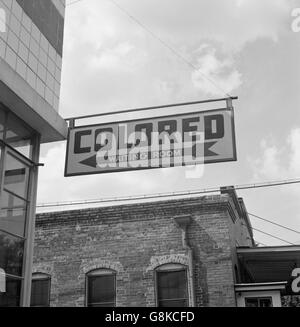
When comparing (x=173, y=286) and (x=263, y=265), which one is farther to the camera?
(x=263, y=265)

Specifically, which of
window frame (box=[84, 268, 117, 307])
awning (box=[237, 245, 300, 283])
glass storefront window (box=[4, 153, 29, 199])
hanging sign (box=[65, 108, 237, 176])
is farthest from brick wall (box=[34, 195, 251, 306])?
hanging sign (box=[65, 108, 237, 176])

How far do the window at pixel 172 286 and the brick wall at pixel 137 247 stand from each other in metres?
0.21

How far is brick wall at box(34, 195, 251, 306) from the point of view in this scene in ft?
49.2

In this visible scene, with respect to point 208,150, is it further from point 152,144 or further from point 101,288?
point 101,288

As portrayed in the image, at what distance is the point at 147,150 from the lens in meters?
6.96

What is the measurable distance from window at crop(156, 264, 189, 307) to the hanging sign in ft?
29.3

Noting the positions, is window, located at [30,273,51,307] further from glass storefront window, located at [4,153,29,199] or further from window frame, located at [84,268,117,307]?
glass storefront window, located at [4,153,29,199]

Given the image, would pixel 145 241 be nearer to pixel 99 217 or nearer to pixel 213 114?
pixel 99 217

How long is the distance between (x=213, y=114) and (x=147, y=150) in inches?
42.0

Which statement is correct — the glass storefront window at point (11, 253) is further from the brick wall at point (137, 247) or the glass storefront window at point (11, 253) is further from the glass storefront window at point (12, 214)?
the brick wall at point (137, 247)

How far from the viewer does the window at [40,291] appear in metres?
16.1

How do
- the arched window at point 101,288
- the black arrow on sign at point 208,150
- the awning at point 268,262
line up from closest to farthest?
the black arrow on sign at point 208,150, the arched window at point 101,288, the awning at point 268,262

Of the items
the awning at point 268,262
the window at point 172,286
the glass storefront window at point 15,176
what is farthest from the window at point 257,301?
the glass storefront window at point 15,176
